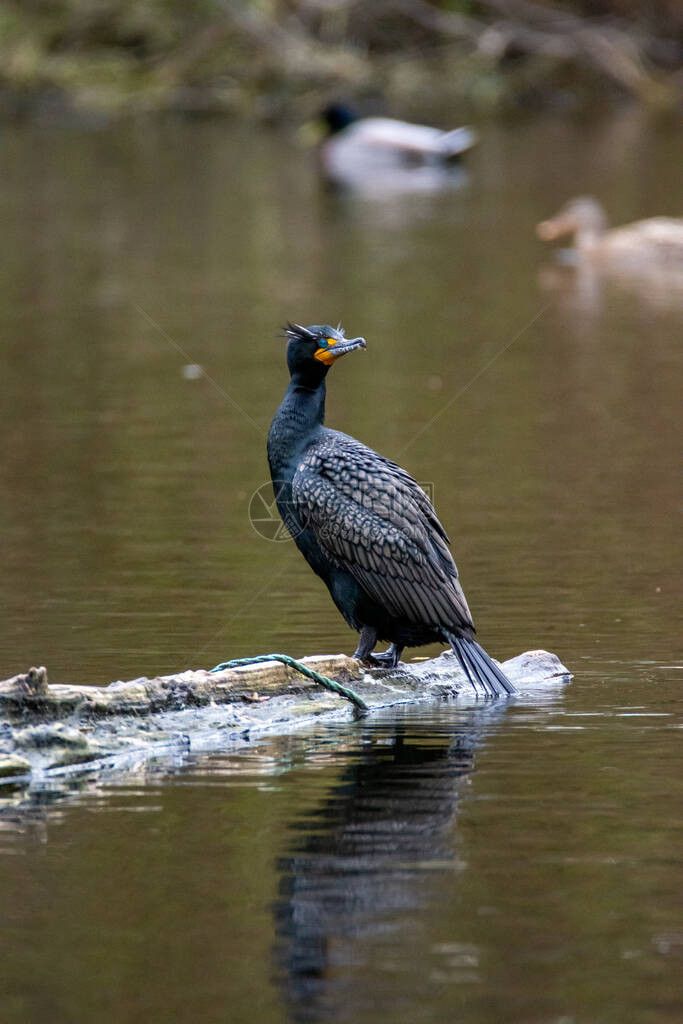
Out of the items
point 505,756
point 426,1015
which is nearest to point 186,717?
point 505,756

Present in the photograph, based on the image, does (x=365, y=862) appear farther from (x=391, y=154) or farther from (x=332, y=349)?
(x=391, y=154)

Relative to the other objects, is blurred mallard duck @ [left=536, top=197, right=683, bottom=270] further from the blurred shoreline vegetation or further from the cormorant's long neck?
the cormorant's long neck

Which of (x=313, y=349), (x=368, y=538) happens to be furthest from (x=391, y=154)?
(x=368, y=538)

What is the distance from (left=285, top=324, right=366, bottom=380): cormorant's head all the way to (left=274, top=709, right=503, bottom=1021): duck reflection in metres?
1.69

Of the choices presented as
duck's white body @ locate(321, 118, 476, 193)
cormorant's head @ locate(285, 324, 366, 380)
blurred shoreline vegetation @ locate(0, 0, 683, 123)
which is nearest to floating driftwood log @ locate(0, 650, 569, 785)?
cormorant's head @ locate(285, 324, 366, 380)

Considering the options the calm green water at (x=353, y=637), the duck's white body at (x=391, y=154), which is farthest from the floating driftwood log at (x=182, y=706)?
the duck's white body at (x=391, y=154)

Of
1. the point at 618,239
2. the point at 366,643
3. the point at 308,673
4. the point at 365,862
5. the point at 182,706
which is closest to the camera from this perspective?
the point at 365,862

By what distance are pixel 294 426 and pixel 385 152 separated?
2959 cm

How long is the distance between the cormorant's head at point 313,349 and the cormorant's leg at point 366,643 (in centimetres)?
113

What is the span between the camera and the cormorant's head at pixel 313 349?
8109 millimetres

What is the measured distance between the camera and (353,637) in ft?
29.3

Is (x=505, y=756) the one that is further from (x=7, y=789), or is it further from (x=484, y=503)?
(x=484, y=503)

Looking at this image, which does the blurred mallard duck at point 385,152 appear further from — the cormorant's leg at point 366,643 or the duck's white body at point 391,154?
the cormorant's leg at point 366,643

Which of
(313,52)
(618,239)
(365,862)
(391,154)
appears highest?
(365,862)
